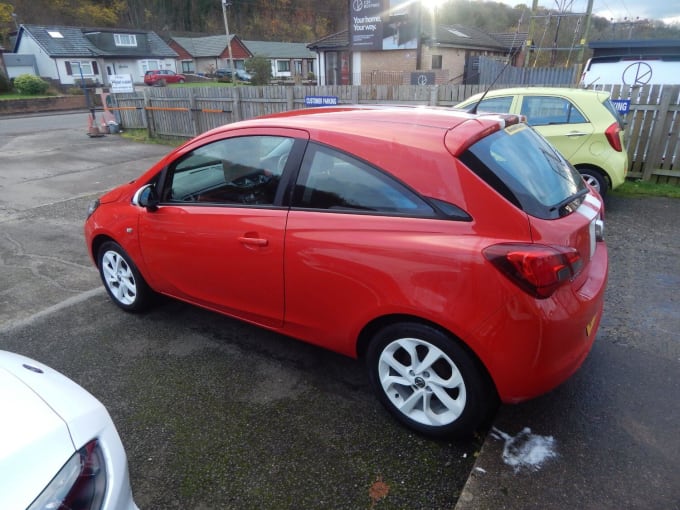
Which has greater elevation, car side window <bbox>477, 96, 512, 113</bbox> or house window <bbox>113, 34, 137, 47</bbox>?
house window <bbox>113, 34, 137, 47</bbox>

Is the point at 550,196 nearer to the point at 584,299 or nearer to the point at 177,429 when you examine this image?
the point at 584,299

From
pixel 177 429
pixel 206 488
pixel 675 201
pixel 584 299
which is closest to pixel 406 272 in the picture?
pixel 584 299

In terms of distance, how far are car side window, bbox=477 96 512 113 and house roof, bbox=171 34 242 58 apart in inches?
2412

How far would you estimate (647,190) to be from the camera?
7188 millimetres

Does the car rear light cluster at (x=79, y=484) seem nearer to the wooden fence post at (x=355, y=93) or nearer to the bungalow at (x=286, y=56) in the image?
the wooden fence post at (x=355, y=93)

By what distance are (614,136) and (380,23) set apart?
60.8 feet

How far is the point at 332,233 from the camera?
2498 mm

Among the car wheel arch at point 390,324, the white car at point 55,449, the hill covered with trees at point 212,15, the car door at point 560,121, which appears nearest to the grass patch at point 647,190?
the car door at point 560,121

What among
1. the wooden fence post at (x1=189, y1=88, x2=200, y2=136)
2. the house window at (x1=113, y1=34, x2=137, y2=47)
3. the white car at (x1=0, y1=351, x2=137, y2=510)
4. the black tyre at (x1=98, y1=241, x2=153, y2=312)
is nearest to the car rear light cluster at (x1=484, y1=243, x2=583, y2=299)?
the white car at (x1=0, y1=351, x2=137, y2=510)

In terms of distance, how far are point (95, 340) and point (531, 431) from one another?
3.13 m

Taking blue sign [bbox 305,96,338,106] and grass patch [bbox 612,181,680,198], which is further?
blue sign [bbox 305,96,338,106]

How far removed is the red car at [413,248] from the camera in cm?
212

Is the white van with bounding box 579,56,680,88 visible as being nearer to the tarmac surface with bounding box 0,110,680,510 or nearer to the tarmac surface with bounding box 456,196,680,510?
the tarmac surface with bounding box 0,110,680,510

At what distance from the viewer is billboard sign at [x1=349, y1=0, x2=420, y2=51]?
856 inches
